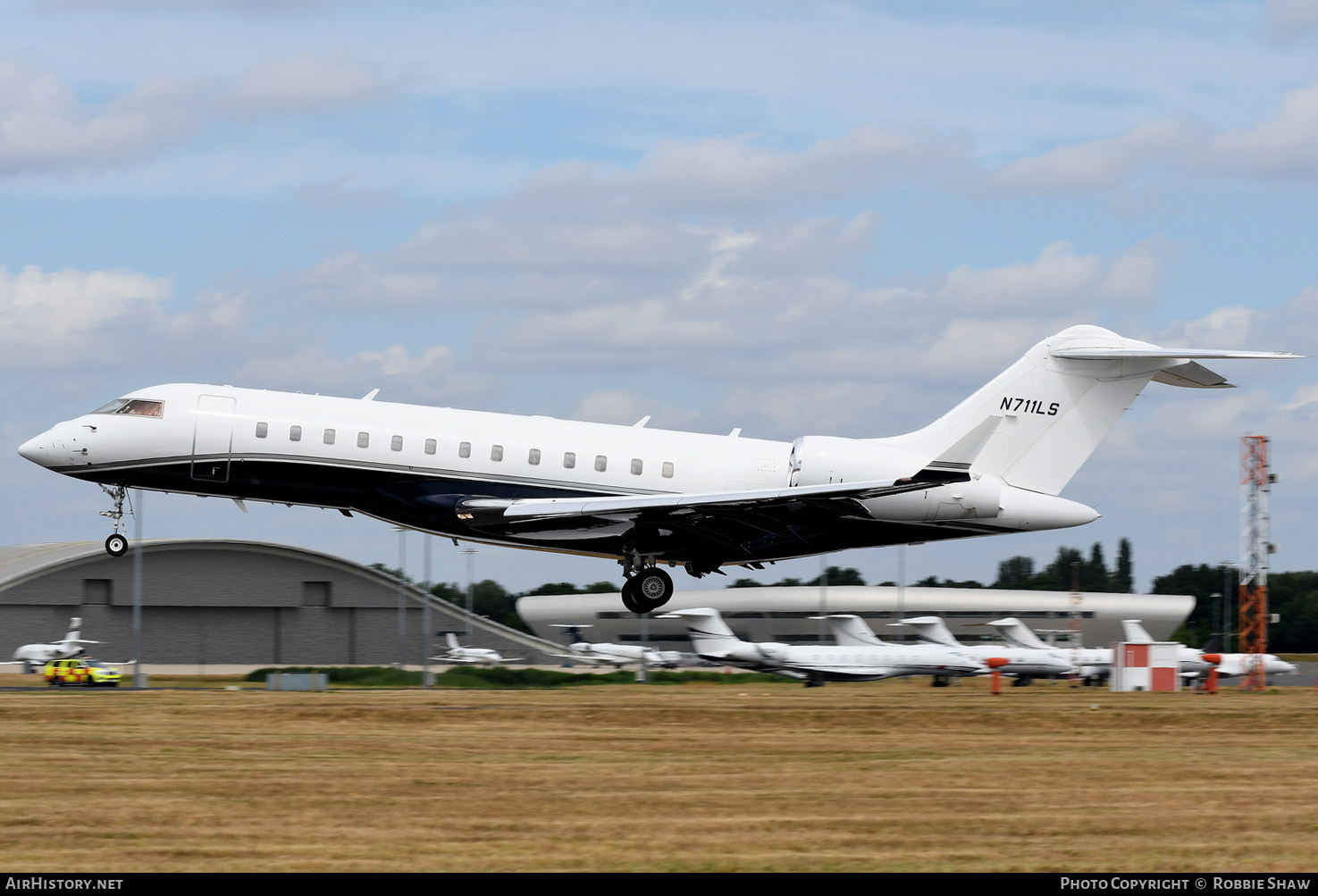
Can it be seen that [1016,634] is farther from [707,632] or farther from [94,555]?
[94,555]

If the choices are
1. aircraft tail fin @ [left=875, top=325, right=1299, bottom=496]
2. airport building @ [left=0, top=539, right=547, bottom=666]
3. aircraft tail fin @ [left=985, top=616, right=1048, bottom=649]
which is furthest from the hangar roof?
aircraft tail fin @ [left=875, top=325, right=1299, bottom=496]

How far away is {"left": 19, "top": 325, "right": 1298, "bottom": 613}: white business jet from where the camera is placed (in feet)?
84.2

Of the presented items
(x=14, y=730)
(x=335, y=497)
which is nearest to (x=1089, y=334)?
(x=335, y=497)

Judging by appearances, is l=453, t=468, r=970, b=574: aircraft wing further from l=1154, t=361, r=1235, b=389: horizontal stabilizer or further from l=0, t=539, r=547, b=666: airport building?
l=0, t=539, r=547, b=666: airport building

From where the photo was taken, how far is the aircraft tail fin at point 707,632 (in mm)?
47956

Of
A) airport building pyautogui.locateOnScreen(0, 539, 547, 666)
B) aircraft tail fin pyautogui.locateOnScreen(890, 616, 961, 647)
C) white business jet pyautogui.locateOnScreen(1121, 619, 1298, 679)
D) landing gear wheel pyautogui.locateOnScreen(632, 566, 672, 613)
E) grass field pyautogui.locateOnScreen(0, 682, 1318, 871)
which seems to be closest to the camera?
grass field pyautogui.locateOnScreen(0, 682, 1318, 871)

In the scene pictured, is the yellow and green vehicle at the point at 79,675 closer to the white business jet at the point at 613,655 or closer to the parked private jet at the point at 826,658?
the parked private jet at the point at 826,658

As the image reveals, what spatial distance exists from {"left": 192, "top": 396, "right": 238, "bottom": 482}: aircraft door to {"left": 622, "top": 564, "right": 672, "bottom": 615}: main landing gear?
24.5 ft

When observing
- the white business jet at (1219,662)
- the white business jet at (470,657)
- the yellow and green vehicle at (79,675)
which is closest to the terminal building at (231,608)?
the white business jet at (470,657)

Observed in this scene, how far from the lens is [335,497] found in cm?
2606

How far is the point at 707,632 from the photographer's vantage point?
159ft

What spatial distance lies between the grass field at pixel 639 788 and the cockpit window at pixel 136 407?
17.1 ft

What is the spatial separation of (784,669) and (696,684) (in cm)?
266

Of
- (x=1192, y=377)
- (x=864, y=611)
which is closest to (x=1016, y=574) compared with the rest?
(x=864, y=611)
